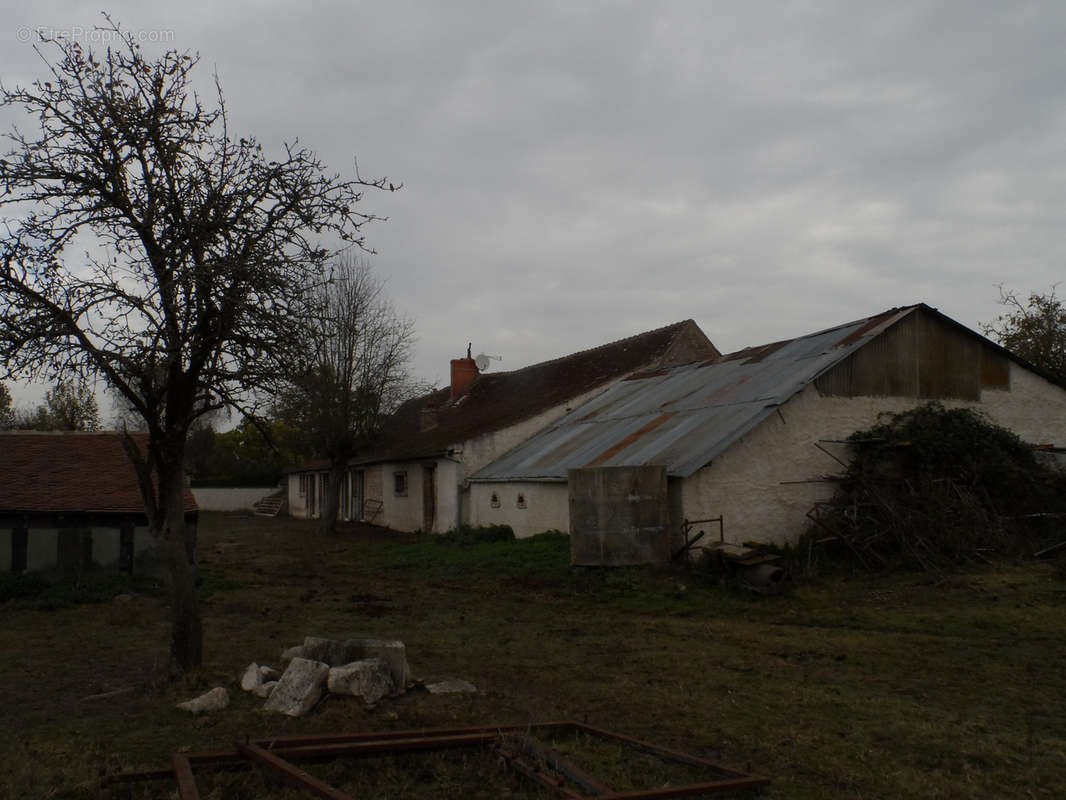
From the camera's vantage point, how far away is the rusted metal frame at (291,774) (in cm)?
496

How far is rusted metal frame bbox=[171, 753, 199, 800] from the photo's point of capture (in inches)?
193

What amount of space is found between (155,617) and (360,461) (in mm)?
18772

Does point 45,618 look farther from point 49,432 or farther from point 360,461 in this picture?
point 360,461

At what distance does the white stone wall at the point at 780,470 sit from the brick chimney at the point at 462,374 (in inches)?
774

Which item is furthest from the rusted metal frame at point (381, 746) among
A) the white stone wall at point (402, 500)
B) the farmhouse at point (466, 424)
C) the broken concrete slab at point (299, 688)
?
the white stone wall at point (402, 500)

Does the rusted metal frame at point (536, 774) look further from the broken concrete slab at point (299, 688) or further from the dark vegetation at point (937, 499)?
the dark vegetation at point (937, 499)

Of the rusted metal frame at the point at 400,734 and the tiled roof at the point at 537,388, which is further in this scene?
the tiled roof at the point at 537,388

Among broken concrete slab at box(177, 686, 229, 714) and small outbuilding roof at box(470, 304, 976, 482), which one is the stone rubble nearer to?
broken concrete slab at box(177, 686, 229, 714)

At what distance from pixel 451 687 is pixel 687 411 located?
39.6ft

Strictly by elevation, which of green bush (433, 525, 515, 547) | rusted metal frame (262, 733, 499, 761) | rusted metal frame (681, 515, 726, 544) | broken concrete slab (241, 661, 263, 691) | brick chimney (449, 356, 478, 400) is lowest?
rusted metal frame (262, 733, 499, 761)

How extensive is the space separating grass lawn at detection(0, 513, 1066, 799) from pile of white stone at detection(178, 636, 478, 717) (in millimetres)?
147

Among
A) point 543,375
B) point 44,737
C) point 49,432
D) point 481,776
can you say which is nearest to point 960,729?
point 481,776

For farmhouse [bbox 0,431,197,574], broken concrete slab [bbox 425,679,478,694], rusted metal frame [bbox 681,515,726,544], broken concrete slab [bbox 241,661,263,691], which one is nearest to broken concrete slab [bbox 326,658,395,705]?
broken concrete slab [bbox 425,679,478,694]

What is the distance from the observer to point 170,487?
8492mm
